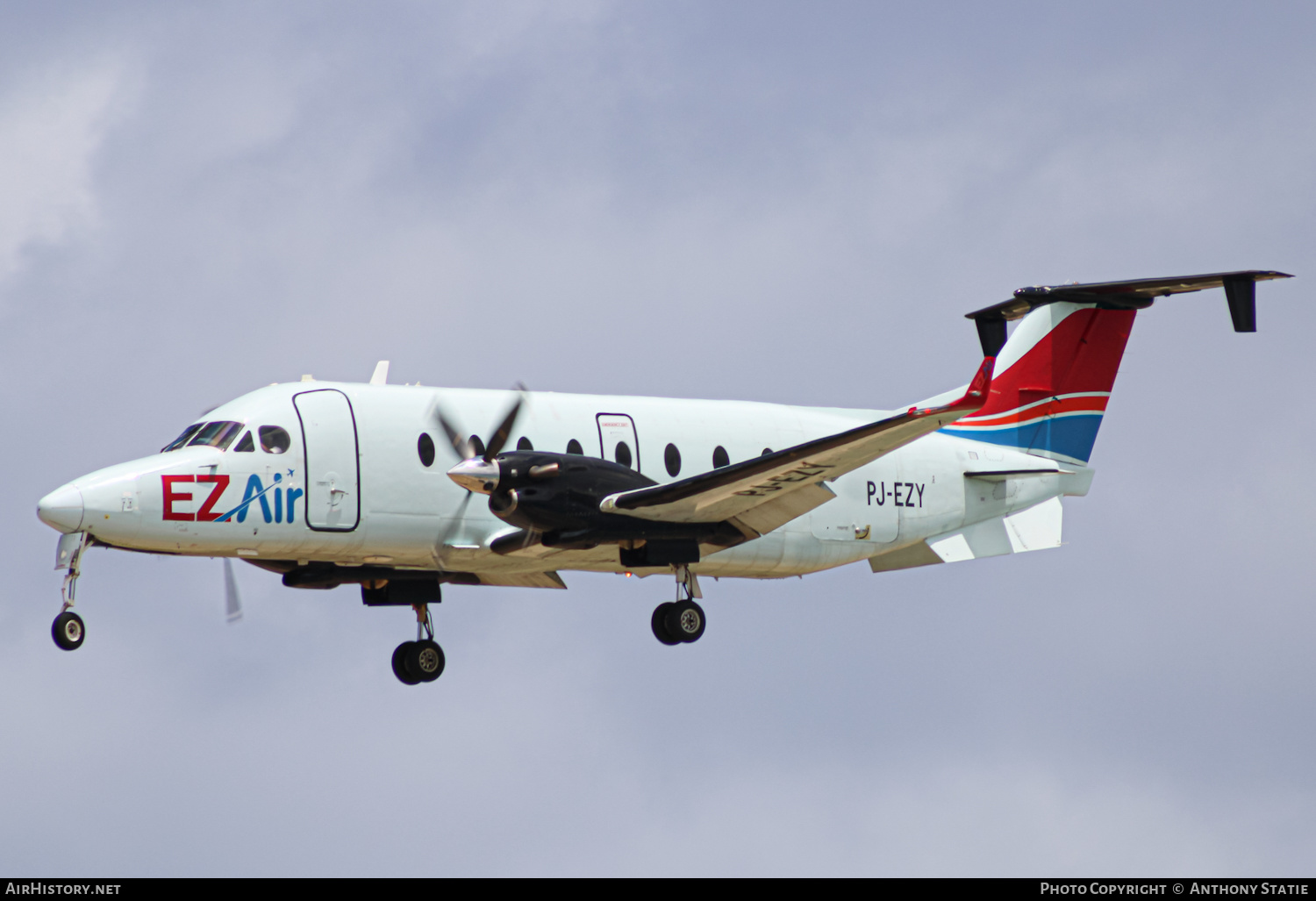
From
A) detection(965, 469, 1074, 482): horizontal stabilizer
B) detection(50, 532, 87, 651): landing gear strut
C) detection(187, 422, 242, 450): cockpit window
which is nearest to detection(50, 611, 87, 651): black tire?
detection(50, 532, 87, 651): landing gear strut

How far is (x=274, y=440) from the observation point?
906 inches

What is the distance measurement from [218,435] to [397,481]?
93.6 inches

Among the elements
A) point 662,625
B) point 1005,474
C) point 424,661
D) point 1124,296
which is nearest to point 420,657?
point 424,661

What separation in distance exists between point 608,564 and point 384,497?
12.5 ft

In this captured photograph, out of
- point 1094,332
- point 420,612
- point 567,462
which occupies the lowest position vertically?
point 420,612

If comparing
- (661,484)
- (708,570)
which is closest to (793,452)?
(661,484)

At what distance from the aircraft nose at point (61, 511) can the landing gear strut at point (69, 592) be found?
0.19 meters

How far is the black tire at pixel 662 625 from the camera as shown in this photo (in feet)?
81.2

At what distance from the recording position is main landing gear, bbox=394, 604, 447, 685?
26.7 metres

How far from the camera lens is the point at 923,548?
28391 mm

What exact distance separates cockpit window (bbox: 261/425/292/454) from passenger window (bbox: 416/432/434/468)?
5.70ft

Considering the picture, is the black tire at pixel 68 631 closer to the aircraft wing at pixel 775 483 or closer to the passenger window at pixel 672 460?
the aircraft wing at pixel 775 483

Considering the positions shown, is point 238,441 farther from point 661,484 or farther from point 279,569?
point 661,484

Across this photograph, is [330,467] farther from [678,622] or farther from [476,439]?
[678,622]
